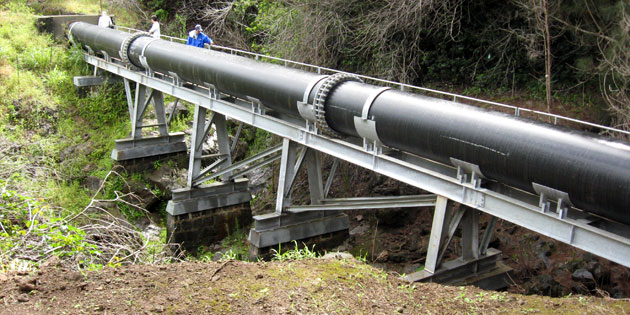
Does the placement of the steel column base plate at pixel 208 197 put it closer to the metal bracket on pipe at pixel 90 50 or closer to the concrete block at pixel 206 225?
the concrete block at pixel 206 225

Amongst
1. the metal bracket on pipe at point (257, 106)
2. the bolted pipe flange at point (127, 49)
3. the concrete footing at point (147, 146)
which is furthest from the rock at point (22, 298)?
the concrete footing at point (147, 146)

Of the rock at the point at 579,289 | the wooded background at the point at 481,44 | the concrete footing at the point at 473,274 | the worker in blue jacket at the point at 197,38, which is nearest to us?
the concrete footing at the point at 473,274

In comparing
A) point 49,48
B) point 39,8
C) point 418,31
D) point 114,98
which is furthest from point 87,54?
point 418,31

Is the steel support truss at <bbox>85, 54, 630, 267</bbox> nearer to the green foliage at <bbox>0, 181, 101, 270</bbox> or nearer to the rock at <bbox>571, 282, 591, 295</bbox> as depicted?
the rock at <bbox>571, 282, 591, 295</bbox>

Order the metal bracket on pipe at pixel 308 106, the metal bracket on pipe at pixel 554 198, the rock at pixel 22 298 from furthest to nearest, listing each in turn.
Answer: the metal bracket on pipe at pixel 308 106 → the metal bracket on pipe at pixel 554 198 → the rock at pixel 22 298

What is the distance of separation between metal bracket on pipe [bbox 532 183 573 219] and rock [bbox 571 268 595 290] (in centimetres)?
321

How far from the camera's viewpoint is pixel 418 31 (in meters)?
13.4

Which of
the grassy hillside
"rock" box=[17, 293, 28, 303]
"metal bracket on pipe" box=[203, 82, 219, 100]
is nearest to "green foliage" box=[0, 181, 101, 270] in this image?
"rock" box=[17, 293, 28, 303]

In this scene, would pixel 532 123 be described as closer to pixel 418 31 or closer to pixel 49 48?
pixel 418 31

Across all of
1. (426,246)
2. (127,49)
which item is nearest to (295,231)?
(426,246)

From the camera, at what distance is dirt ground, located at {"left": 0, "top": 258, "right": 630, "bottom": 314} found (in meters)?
4.72

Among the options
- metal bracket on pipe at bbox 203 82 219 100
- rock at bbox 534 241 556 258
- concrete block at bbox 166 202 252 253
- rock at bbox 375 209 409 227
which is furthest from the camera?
concrete block at bbox 166 202 252 253

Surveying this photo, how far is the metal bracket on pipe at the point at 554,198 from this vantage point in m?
6.08

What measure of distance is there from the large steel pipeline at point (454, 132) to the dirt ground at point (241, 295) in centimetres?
126
